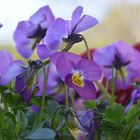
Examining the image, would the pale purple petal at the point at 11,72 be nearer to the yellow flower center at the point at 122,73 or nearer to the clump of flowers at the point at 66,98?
the clump of flowers at the point at 66,98

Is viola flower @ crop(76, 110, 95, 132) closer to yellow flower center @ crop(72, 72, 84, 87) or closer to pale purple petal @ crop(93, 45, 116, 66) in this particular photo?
yellow flower center @ crop(72, 72, 84, 87)

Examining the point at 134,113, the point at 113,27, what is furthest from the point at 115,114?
the point at 113,27

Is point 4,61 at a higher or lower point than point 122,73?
higher

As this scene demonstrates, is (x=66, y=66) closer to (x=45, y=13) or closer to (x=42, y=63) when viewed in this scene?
(x=42, y=63)

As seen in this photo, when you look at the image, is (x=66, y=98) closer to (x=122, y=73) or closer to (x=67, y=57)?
(x=67, y=57)

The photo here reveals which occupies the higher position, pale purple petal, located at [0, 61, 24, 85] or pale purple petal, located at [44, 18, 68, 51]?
pale purple petal, located at [44, 18, 68, 51]

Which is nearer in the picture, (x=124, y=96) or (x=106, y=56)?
(x=106, y=56)

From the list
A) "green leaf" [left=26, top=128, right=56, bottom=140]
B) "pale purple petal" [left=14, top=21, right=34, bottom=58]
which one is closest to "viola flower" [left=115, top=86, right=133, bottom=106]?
"pale purple petal" [left=14, top=21, right=34, bottom=58]
